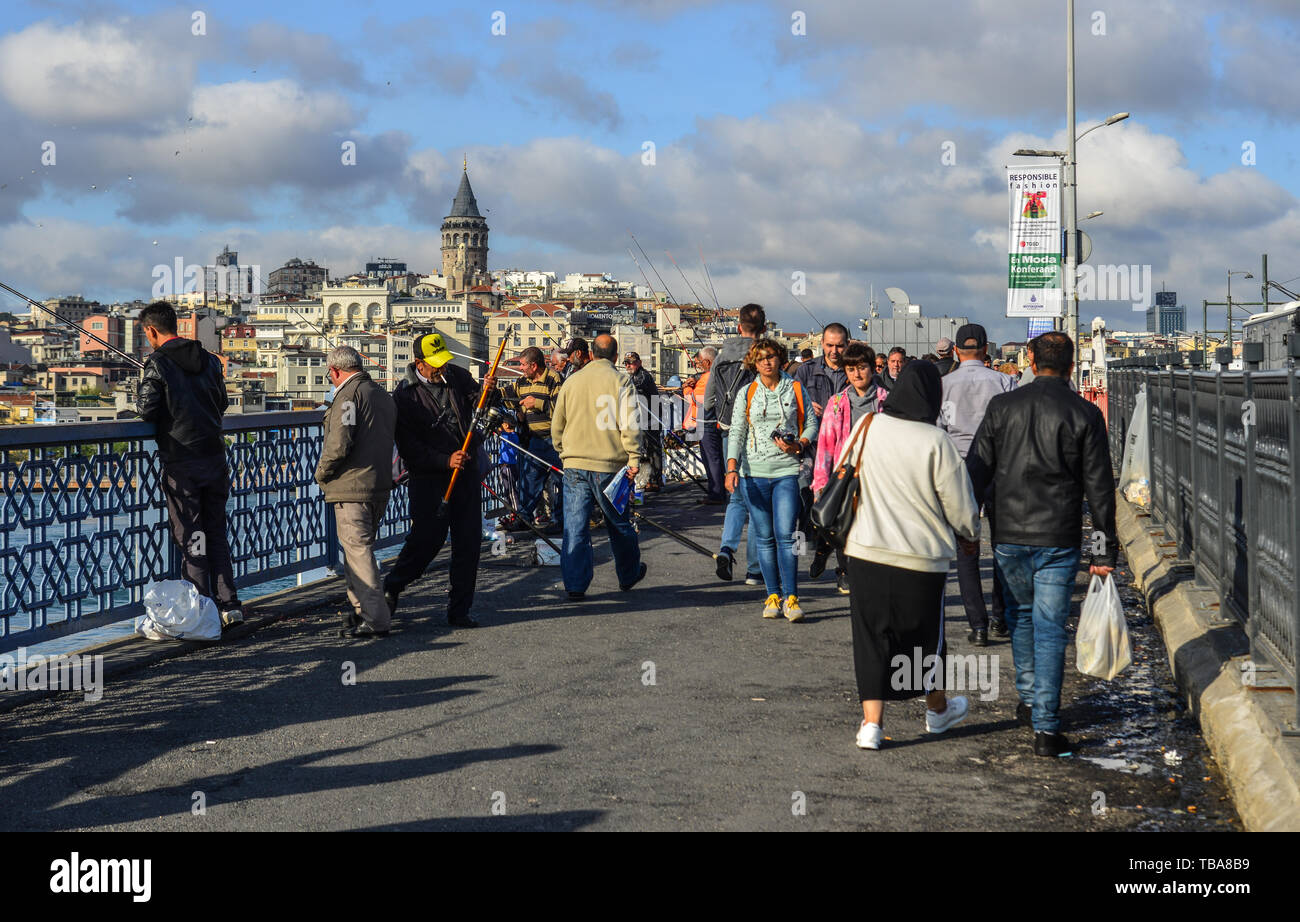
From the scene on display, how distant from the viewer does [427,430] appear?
945cm

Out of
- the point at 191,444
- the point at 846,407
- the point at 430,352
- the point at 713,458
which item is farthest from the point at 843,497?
the point at 713,458

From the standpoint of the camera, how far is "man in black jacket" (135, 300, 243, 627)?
870cm

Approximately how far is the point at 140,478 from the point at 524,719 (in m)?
3.36

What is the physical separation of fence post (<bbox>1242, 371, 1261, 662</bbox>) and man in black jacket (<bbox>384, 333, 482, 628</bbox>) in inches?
189

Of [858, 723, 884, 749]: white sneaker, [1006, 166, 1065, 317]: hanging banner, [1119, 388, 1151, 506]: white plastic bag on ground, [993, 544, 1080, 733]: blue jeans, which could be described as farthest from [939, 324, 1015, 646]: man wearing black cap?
[1006, 166, 1065, 317]: hanging banner

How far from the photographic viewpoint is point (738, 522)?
36.1 feet

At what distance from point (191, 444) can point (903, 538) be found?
4780 millimetres

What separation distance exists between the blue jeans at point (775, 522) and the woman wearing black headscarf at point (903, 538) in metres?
3.22

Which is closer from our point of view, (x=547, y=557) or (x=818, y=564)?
(x=818, y=564)

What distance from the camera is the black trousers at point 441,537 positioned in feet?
31.1

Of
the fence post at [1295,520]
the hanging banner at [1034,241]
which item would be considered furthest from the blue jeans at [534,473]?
the hanging banner at [1034,241]

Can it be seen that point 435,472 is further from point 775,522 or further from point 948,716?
point 948,716
